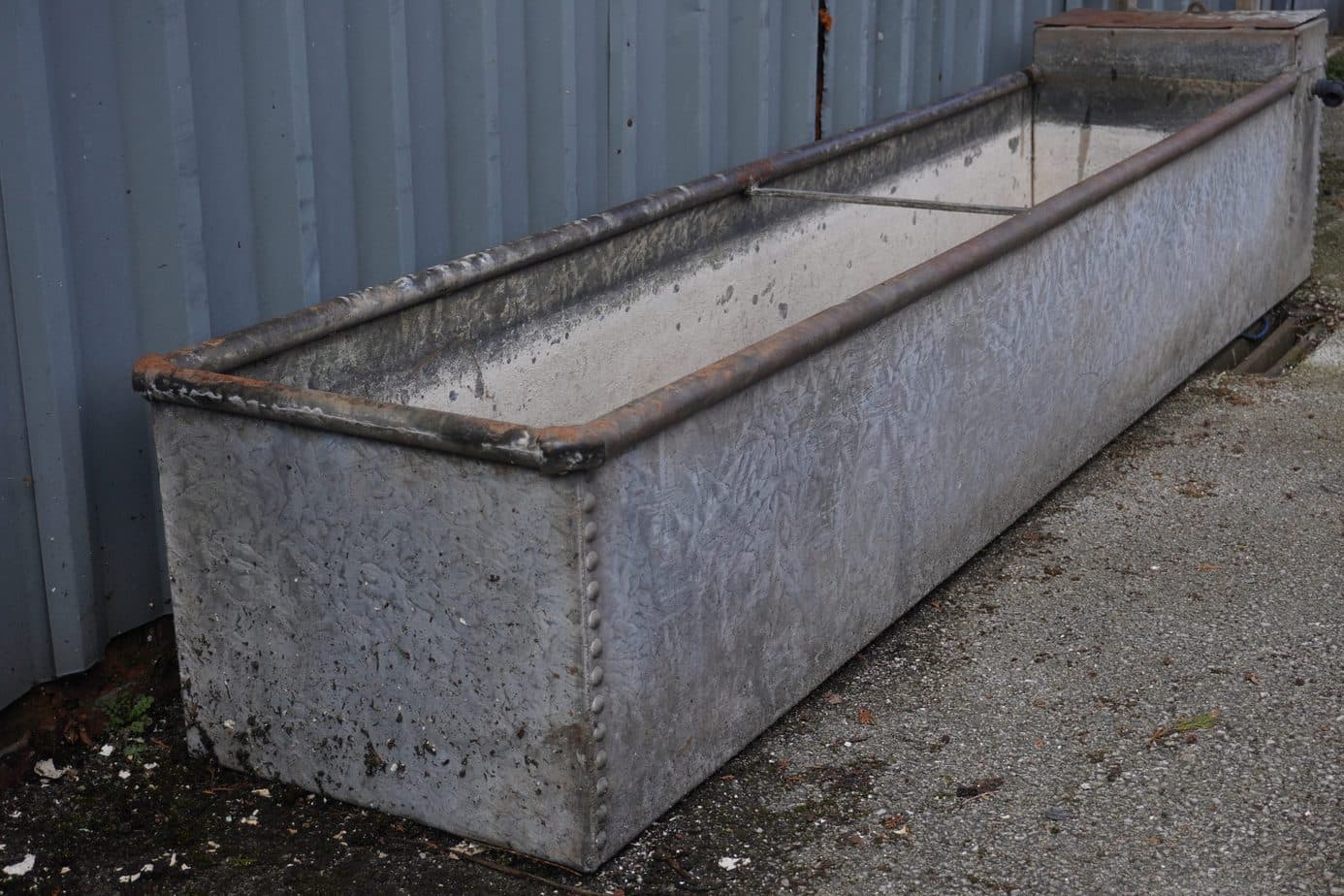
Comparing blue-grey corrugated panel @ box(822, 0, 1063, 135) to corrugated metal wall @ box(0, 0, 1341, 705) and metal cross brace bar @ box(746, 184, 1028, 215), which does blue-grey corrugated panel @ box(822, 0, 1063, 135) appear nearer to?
metal cross brace bar @ box(746, 184, 1028, 215)

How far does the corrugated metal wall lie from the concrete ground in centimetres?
47

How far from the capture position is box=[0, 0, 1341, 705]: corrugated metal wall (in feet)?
9.96

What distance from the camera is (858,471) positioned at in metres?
Answer: 3.29

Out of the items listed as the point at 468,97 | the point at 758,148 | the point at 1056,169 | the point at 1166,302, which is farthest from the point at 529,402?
the point at 1056,169

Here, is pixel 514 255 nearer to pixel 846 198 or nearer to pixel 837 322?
pixel 837 322

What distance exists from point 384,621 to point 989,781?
1147 millimetres

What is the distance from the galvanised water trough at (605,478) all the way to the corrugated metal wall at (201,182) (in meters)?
0.29

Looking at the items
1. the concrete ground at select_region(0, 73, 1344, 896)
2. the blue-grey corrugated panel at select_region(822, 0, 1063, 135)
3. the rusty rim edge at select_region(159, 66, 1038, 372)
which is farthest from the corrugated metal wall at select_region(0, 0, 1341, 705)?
the blue-grey corrugated panel at select_region(822, 0, 1063, 135)

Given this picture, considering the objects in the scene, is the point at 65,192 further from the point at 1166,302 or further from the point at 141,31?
the point at 1166,302

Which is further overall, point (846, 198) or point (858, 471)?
point (846, 198)

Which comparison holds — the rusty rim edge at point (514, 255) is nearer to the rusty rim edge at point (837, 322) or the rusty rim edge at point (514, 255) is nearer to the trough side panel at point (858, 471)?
the rusty rim edge at point (837, 322)

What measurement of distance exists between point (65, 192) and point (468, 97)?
109cm

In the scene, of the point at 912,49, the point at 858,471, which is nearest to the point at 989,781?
the point at 858,471

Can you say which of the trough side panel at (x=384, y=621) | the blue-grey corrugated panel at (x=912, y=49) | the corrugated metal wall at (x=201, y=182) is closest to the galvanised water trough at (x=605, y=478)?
the trough side panel at (x=384, y=621)
